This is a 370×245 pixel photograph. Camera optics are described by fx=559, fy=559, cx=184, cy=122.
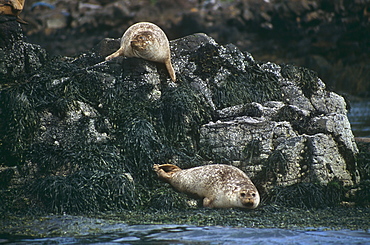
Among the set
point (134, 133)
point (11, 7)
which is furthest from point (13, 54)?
point (134, 133)

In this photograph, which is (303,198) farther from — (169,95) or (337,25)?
(337,25)

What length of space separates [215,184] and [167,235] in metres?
1.85

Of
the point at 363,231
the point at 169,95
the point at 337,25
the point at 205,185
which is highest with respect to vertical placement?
the point at 337,25

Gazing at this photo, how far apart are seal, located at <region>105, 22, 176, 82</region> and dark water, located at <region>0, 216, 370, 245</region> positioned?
11.2 feet

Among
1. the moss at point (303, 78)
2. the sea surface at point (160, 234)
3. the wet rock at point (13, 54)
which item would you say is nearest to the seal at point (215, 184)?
the sea surface at point (160, 234)

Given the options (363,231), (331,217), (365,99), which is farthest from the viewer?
(365,99)

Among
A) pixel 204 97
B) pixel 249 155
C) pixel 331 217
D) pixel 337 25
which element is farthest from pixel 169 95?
pixel 337 25

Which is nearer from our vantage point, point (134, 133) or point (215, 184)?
point (215, 184)

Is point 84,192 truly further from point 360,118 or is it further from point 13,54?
point 360,118

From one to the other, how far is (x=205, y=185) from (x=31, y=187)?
86.1 inches

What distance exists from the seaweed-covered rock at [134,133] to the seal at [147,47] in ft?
0.46

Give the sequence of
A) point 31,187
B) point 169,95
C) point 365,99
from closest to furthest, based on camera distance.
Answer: point 31,187 < point 169,95 < point 365,99

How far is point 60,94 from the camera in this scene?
8141 mm

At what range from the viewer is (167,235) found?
5.43m
